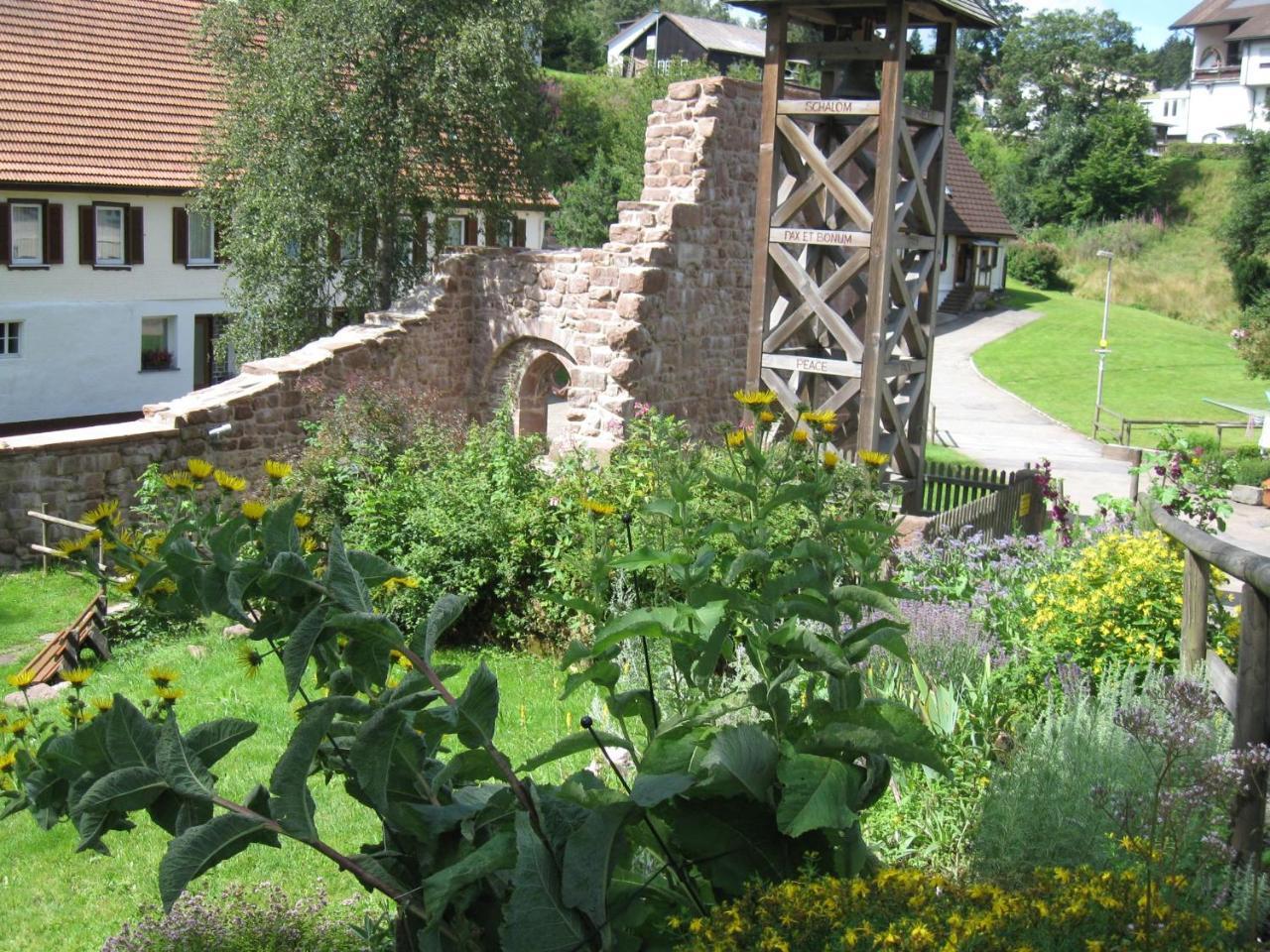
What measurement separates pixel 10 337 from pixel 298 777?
74.9 ft

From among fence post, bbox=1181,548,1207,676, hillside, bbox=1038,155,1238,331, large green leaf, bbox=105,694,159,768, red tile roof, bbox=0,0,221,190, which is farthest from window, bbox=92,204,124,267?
hillside, bbox=1038,155,1238,331

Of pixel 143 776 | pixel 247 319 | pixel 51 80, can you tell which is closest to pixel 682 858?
pixel 143 776

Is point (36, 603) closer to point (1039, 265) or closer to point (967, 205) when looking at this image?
point (967, 205)

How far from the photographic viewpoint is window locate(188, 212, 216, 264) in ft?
83.2

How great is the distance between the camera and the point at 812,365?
11.7 m

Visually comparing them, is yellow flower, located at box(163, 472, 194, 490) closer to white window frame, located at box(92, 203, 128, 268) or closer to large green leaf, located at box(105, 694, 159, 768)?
large green leaf, located at box(105, 694, 159, 768)

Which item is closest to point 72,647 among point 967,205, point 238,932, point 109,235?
point 238,932

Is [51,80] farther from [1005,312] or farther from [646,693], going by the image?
[1005,312]

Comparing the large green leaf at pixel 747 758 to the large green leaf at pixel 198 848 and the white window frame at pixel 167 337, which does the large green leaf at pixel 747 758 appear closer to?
the large green leaf at pixel 198 848

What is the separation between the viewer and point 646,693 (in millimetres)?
3129

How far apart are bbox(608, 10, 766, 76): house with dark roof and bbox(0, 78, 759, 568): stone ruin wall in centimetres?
4261

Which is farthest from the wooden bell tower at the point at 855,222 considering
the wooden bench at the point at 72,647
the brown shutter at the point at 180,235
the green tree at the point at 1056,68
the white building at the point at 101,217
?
the green tree at the point at 1056,68

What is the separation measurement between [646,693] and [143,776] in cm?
111

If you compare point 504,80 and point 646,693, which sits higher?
point 504,80
